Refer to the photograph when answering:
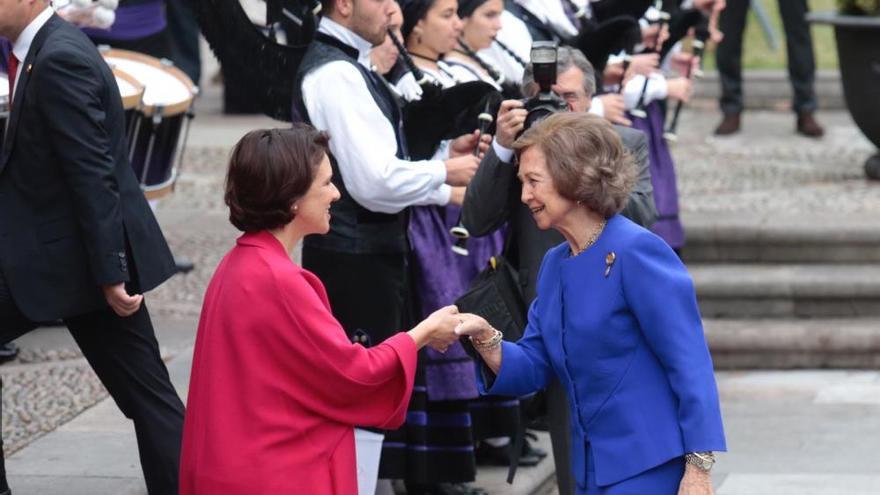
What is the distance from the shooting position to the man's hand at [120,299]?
5137 mm

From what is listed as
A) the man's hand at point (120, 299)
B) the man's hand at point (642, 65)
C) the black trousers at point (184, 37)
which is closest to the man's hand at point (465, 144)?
the man's hand at point (120, 299)

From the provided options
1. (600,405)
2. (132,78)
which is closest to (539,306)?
(600,405)

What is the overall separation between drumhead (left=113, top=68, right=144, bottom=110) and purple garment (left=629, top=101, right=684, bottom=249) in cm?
216

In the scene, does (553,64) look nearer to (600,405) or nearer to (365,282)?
(365,282)

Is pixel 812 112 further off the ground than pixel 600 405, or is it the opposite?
pixel 600 405

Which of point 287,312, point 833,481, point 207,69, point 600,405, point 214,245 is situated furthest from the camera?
point 207,69

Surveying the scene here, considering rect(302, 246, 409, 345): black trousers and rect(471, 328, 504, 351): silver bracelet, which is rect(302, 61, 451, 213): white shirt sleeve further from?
rect(471, 328, 504, 351): silver bracelet

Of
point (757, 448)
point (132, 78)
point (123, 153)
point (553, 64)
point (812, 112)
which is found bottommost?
point (812, 112)

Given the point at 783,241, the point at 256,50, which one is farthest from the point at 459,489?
the point at 783,241

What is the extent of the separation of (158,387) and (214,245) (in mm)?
4418

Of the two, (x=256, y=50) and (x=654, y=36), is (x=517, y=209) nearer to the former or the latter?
(x=256, y=50)

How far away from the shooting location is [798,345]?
8.69 meters

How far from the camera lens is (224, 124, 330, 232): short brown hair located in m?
4.11

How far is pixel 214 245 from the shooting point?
970 centimetres
